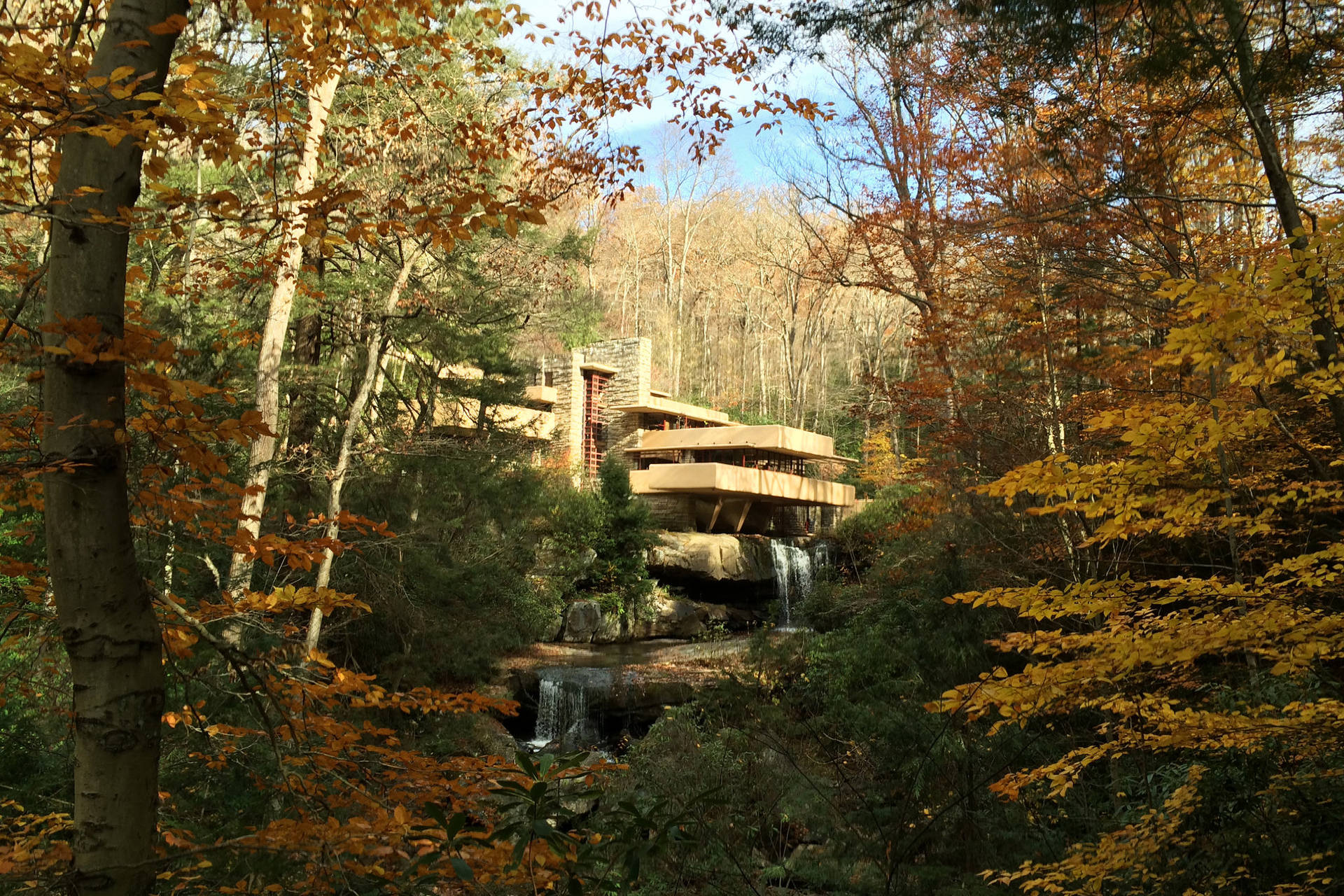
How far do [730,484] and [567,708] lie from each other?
749 cm

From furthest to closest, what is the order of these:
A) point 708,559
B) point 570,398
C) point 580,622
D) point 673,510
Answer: point 570,398 < point 673,510 < point 708,559 < point 580,622

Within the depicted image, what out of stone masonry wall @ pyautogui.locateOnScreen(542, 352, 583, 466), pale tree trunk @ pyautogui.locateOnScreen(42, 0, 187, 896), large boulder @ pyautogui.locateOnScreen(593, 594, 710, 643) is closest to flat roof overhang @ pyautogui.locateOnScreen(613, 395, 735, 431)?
stone masonry wall @ pyautogui.locateOnScreen(542, 352, 583, 466)

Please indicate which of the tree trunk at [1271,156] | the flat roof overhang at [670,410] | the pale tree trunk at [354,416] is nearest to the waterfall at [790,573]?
the flat roof overhang at [670,410]

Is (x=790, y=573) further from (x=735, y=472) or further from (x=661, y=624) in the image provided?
(x=661, y=624)

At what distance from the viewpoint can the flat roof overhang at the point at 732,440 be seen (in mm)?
18766

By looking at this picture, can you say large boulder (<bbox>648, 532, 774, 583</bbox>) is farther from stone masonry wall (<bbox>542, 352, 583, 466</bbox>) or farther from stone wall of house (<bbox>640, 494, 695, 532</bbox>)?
stone masonry wall (<bbox>542, 352, 583, 466</bbox>)

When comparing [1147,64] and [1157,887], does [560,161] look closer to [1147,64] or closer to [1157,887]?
[1147,64]

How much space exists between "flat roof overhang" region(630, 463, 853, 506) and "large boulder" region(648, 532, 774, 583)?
102cm

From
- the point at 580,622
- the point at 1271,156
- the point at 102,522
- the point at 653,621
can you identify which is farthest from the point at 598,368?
the point at 102,522

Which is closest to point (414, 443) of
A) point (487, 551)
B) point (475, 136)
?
point (487, 551)

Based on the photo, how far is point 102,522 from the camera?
183cm

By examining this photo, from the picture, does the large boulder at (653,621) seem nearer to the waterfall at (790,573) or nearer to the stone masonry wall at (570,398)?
the waterfall at (790,573)

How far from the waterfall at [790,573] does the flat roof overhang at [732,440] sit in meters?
2.22

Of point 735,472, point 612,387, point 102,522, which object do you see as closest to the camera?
point 102,522
